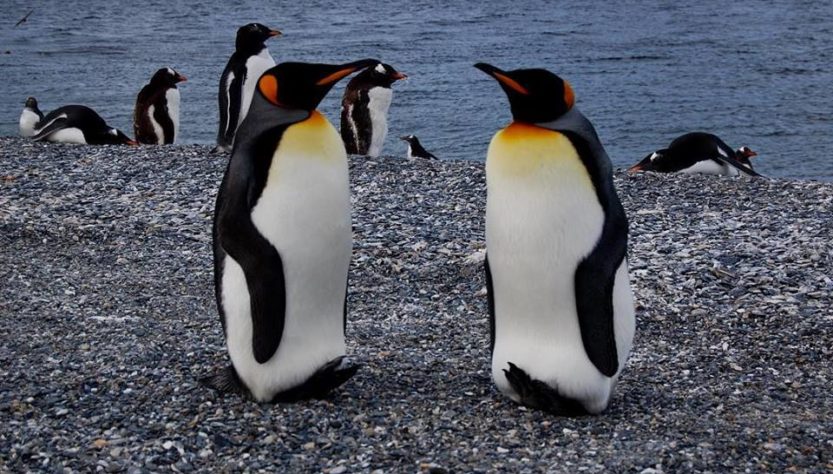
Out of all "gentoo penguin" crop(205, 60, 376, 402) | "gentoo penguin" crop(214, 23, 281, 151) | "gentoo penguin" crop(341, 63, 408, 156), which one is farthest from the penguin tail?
"gentoo penguin" crop(341, 63, 408, 156)

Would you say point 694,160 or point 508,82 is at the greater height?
point 508,82

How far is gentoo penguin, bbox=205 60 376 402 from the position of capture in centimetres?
Result: 398

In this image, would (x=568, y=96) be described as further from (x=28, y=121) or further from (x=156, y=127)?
(x=28, y=121)

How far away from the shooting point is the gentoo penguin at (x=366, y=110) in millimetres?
11344

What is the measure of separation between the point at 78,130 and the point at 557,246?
26.0 ft

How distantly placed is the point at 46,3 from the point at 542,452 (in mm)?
36623

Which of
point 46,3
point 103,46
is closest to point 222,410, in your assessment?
point 103,46

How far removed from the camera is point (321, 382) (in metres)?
4.17

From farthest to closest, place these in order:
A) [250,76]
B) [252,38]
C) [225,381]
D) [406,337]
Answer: [252,38] < [250,76] < [406,337] < [225,381]

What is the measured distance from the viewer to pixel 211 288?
640 centimetres

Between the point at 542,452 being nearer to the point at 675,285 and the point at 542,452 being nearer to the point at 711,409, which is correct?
the point at 711,409

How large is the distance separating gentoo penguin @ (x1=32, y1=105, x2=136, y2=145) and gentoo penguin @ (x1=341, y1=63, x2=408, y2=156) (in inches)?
84.7

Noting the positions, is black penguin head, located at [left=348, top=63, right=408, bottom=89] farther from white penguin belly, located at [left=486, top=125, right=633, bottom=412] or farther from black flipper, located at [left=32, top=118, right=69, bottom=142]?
white penguin belly, located at [left=486, top=125, right=633, bottom=412]

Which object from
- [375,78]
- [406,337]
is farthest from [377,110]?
[406,337]
